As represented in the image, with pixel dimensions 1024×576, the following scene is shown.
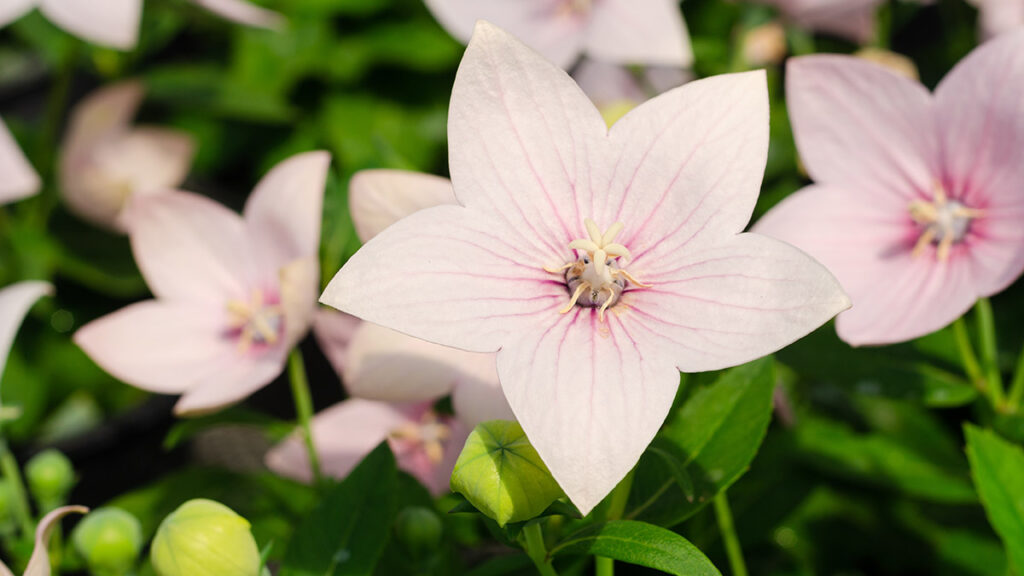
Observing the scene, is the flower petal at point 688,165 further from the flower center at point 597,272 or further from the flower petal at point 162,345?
the flower petal at point 162,345

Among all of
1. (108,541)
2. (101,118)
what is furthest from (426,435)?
(101,118)

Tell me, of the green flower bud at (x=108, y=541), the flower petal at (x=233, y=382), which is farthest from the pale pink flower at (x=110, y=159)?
the green flower bud at (x=108, y=541)

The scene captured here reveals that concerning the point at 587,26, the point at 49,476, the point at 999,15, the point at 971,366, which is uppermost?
the point at 999,15

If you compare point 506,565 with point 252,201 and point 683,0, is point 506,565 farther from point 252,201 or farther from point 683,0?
point 683,0

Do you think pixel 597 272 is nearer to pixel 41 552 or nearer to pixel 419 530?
pixel 419 530

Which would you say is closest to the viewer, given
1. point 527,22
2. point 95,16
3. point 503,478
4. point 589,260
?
point 503,478

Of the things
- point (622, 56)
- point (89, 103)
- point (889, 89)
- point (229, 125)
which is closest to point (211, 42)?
point (229, 125)

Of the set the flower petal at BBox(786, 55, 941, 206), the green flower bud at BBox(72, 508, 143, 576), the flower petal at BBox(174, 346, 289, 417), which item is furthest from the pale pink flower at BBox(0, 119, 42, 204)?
the flower petal at BBox(786, 55, 941, 206)
